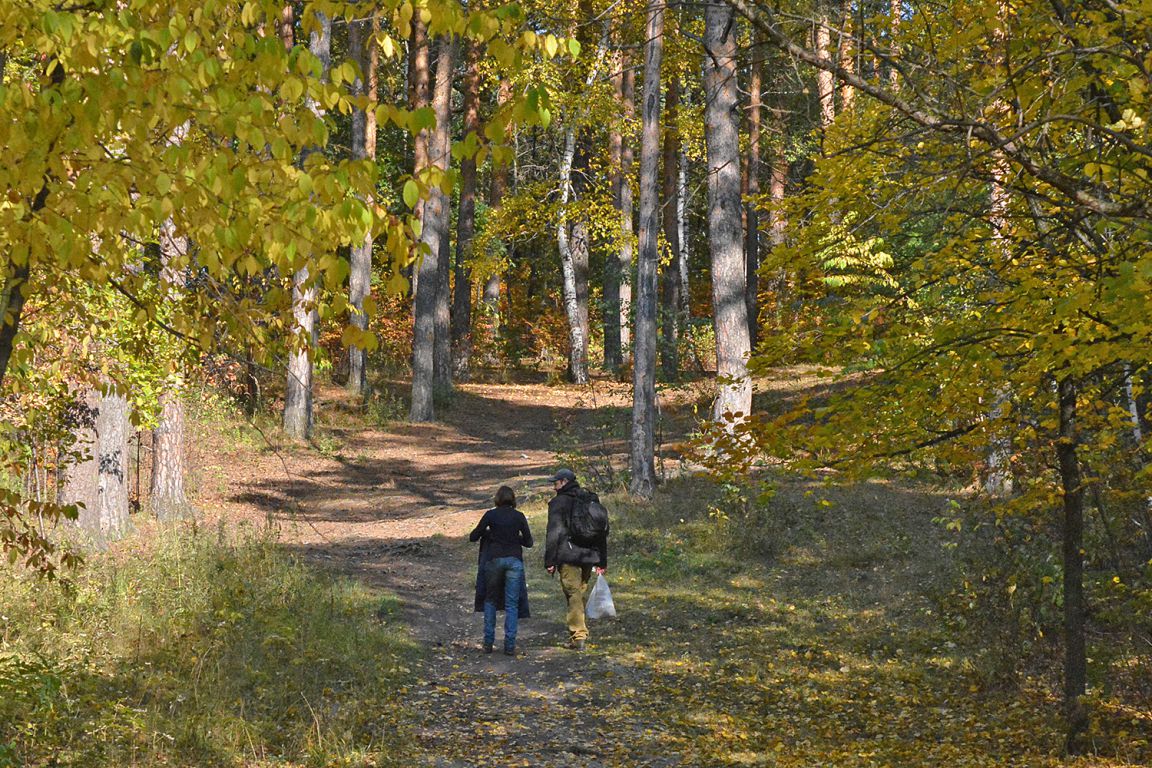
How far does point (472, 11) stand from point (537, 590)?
10724mm

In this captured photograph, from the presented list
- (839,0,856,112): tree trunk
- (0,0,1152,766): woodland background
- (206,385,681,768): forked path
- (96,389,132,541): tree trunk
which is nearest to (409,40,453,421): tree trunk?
(206,385,681,768): forked path

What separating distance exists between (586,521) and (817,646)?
264cm

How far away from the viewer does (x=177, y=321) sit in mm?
5000

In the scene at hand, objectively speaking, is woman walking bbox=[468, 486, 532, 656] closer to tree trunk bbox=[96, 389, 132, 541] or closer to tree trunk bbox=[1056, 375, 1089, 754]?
tree trunk bbox=[1056, 375, 1089, 754]

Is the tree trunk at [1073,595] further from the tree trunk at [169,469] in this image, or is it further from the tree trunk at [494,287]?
the tree trunk at [494,287]

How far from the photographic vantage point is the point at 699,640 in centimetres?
1108

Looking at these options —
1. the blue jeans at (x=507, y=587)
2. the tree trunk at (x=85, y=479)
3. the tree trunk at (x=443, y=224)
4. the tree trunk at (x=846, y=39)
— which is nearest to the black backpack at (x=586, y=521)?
the blue jeans at (x=507, y=587)

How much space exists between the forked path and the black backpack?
117 cm

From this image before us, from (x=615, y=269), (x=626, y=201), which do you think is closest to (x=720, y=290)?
(x=626, y=201)

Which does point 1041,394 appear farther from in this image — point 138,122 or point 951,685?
point 138,122

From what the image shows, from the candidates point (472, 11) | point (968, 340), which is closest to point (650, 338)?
point (968, 340)

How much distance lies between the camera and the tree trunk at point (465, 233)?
3234 cm

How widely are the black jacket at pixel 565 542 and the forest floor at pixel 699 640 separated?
36.8 inches

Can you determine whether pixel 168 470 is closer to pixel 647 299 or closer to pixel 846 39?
pixel 647 299
